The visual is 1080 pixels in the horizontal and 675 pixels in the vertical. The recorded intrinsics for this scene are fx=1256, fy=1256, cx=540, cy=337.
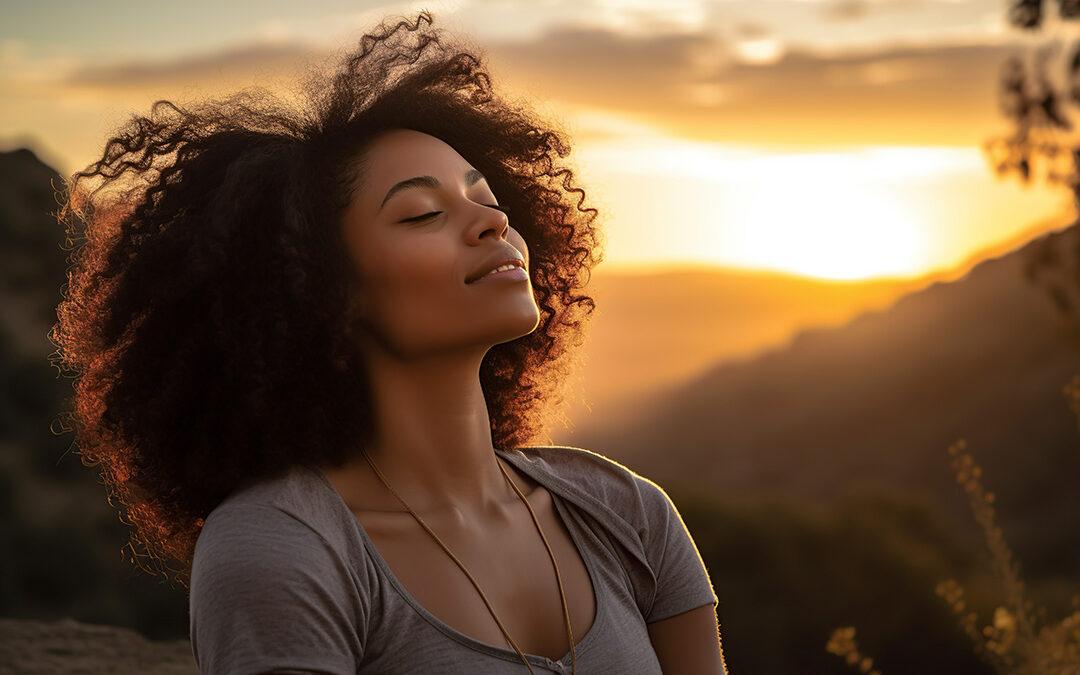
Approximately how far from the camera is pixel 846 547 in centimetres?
1284

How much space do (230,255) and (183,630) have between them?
5308 mm

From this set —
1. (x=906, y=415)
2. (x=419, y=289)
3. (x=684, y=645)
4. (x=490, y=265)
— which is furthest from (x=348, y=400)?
(x=906, y=415)

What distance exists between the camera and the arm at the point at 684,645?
9.14 feet

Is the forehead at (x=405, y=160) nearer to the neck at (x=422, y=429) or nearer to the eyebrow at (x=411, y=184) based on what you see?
the eyebrow at (x=411, y=184)

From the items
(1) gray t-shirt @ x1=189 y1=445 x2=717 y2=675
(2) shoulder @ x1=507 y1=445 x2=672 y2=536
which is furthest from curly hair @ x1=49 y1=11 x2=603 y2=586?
(2) shoulder @ x1=507 y1=445 x2=672 y2=536

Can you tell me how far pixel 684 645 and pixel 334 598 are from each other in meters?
0.94

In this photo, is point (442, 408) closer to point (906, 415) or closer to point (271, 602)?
point (271, 602)

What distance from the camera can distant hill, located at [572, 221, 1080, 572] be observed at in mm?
18719

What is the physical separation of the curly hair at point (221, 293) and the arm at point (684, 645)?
0.81 m

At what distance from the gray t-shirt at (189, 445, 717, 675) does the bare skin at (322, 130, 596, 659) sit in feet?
0.19

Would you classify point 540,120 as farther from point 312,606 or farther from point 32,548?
point 32,548

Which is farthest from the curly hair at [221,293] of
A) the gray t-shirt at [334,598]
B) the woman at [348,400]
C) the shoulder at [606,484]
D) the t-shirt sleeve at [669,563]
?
the t-shirt sleeve at [669,563]

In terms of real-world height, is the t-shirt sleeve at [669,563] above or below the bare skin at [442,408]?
below

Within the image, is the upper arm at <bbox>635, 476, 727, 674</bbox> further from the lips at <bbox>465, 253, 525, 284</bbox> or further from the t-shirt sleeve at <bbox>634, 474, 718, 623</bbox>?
the lips at <bbox>465, 253, 525, 284</bbox>
